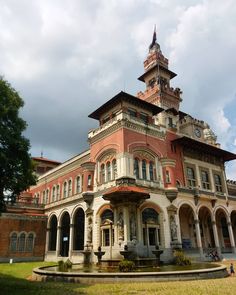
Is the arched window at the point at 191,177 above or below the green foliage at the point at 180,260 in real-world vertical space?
above

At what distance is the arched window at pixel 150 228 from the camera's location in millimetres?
25456

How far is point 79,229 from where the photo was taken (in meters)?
31.2

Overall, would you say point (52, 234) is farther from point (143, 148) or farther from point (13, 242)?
point (143, 148)

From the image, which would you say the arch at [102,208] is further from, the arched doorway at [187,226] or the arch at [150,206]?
the arched doorway at [187,226]

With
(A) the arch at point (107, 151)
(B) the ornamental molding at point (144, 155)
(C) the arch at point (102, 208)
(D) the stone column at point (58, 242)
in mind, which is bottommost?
(D) the stone column at point (58, 242)

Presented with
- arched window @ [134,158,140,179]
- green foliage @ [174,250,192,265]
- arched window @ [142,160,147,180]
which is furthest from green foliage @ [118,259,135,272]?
arched window @ [142,160,147,180]

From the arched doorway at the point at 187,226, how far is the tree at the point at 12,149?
66.2 feet

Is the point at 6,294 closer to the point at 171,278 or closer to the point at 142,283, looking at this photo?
the point at 142,283

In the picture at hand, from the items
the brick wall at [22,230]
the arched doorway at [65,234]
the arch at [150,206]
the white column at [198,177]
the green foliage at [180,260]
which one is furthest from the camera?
the white column at [198,177]

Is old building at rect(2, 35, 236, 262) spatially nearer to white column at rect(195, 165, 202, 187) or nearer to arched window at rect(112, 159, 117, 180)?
white column at rect(195, 165, 202, 187)

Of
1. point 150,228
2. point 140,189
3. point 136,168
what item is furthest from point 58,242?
point 140,189

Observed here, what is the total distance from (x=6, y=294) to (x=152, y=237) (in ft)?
55.2

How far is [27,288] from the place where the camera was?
12898 mm

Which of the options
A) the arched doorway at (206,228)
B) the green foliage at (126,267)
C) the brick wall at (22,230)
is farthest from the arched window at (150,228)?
the brick wall at (22,230)
